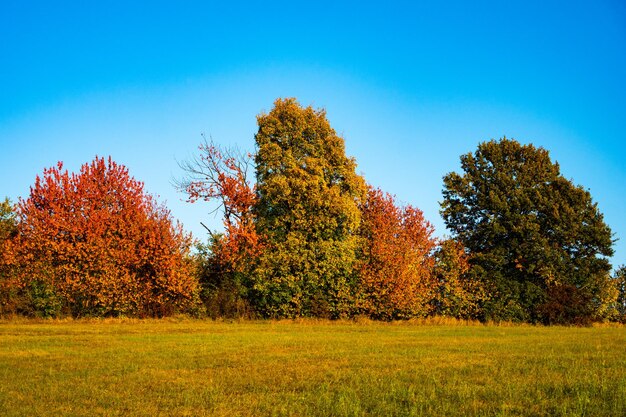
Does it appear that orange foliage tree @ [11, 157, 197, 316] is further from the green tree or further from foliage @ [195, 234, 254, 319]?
the green tree

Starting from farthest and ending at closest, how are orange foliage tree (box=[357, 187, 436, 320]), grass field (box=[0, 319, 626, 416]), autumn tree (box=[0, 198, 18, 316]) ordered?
orange foliage tree (box=[357, 187, 436, 320])
autumn tree (box=[0, 198, 18, 316])
grass field (box=[0, 319, 626, 416])

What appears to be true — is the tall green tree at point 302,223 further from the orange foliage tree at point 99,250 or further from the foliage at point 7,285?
the foliage at point 7,285

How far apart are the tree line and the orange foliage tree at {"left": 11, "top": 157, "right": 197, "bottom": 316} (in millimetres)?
93

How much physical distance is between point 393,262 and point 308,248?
254 inches

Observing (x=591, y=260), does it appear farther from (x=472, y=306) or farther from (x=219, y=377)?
(x=219, y=377)

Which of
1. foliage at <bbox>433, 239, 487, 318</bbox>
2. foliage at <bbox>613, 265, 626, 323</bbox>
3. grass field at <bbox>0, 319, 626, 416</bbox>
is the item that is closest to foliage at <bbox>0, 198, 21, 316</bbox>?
grass field at <bbox>0, 319, 626, 416</bbox>

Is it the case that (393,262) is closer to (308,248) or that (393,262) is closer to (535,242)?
(308,248)

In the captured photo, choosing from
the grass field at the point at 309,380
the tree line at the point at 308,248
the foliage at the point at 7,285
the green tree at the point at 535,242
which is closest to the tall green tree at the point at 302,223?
the tree line at the point at 308,248

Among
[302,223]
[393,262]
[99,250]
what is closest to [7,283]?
[99,250]

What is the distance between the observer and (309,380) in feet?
36.7

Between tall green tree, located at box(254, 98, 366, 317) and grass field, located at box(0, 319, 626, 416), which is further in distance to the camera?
tall green tree, located at box(254, 98, 366, 317)

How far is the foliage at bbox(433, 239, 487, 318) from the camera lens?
137ft

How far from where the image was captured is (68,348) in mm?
17922

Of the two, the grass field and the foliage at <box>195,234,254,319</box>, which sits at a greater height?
the foliage at <box>195,234,254,319</box>
